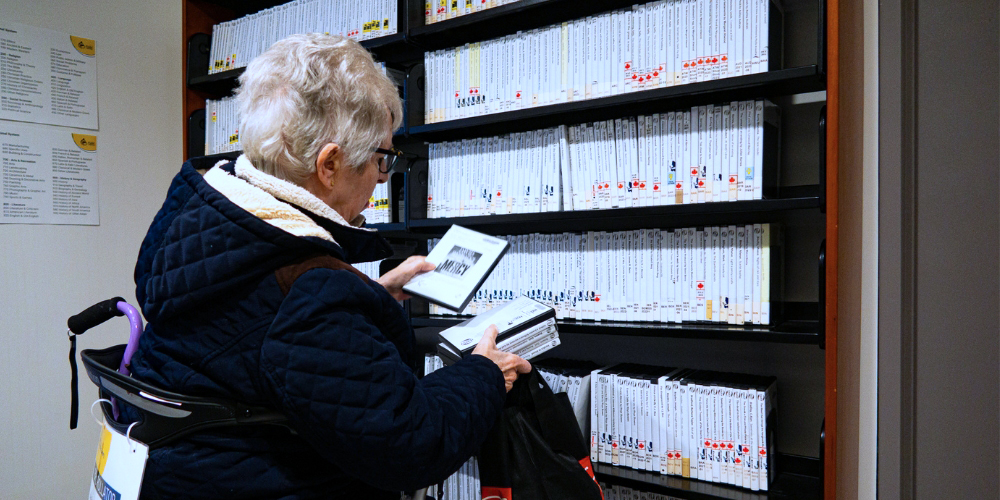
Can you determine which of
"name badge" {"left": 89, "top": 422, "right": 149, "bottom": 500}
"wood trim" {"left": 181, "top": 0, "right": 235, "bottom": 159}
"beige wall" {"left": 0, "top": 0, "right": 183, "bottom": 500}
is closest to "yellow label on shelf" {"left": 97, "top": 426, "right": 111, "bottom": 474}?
"name badge" {"left": 89, "top": 422, "right": 149, "bottom": 500}

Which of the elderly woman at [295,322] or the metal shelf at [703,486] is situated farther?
the metal shelf at [703,486]

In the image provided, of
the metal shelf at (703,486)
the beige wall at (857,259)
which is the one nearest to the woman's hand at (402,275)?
the metal shelf at (703,486)

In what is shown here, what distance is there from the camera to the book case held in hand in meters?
1.40

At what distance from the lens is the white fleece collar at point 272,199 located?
3.03ft

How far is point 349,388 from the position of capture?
867mm

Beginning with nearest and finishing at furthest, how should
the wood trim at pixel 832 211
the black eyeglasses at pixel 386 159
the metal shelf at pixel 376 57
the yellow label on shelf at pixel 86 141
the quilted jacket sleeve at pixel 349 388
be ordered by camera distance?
the quilted jacket sleeve at pixel 349 388 → the black eyeglasses at pixel 386 159 → the wood trim at pixel 832 211 → the metal shelf at pixel 376 57 → the yellow label on shelf at pixel 86 141

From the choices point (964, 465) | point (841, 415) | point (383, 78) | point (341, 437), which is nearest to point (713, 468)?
point (841, 415)

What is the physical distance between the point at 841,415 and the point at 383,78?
128 centimetres

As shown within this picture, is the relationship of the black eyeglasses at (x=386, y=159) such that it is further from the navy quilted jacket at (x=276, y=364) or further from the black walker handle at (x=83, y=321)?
the black walker handle at (x=83, y=321)

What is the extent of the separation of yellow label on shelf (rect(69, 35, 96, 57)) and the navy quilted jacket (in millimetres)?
2046

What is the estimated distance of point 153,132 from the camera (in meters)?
2.76

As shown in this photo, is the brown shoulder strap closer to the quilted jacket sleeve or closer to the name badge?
the quilted jacket sleeve

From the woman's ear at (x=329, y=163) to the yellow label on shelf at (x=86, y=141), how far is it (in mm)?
2036

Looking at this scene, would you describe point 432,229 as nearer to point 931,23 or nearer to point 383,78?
point 383,78
